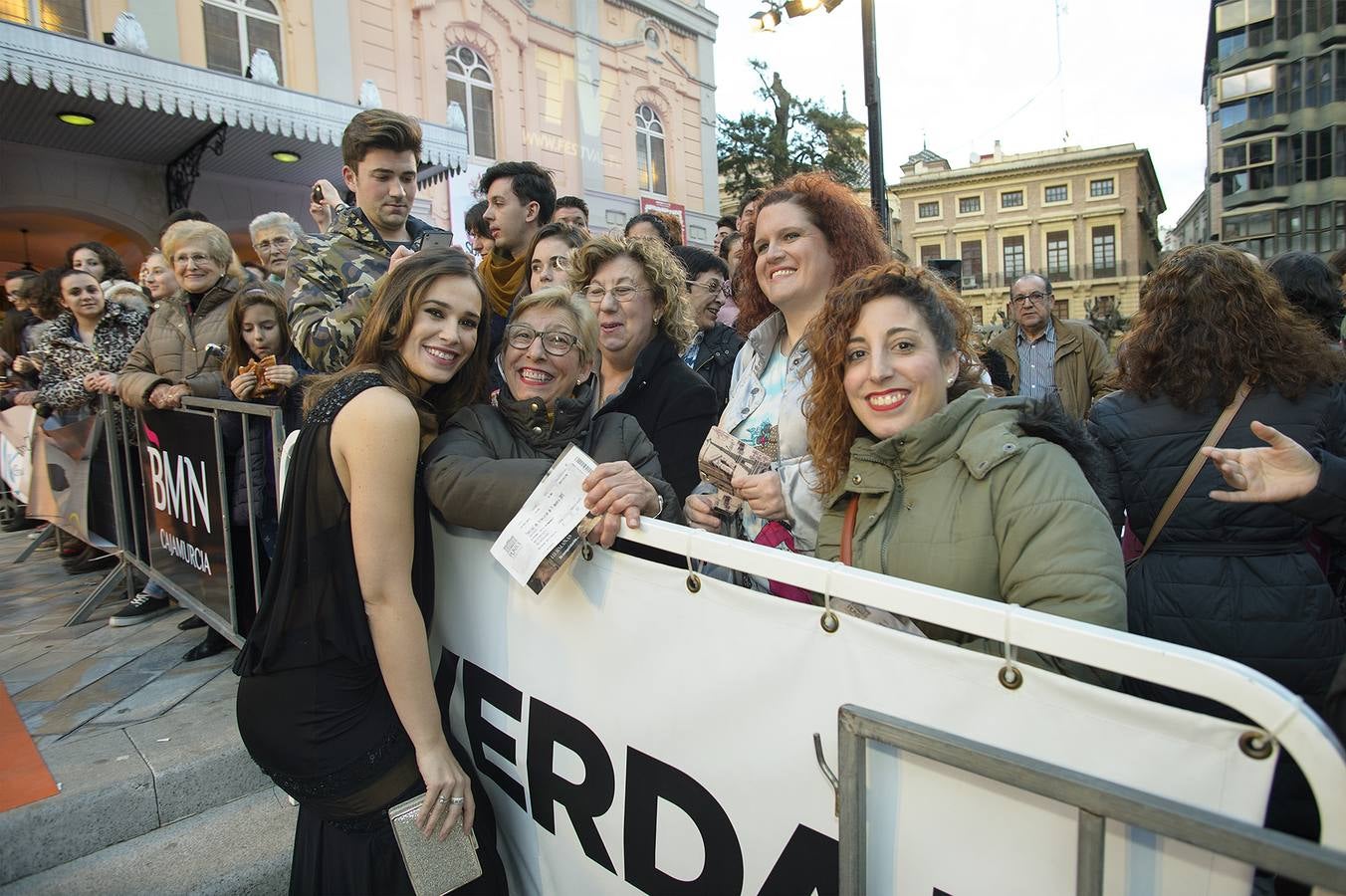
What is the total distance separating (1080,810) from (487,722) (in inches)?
58.5

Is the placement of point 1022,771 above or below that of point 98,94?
below

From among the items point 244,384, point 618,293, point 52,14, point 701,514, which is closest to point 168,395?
point 244,384

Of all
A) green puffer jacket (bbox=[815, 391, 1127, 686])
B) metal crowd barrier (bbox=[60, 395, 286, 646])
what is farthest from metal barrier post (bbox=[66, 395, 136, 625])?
green puffer jacket (bbox=[815, 391, 1127, 686])

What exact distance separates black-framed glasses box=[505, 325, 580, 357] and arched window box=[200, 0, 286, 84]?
1127cm

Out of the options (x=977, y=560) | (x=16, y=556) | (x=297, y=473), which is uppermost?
(x=297, y=473)

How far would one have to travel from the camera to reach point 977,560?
4.71 feet

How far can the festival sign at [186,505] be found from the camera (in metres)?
3.43

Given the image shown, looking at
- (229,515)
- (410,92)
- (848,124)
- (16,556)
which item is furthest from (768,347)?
(848,124)

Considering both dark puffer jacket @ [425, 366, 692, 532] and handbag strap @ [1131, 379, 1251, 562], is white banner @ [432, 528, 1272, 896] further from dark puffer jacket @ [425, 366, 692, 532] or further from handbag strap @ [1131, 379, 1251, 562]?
handbag strap @ [1131, 379, 1251, 562]

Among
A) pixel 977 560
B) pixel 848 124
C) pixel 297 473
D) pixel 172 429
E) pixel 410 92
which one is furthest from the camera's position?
pixel 848 124

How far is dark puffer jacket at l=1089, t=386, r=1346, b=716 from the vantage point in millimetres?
1909

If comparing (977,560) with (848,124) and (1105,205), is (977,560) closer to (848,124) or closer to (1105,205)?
(848,124)

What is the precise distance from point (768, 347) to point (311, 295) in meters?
1.80

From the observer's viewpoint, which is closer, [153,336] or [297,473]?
[297,473]
